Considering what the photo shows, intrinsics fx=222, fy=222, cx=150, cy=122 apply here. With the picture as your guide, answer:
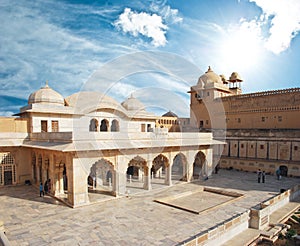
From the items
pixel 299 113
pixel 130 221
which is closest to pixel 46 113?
pixel 130 221

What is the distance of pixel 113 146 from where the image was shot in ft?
45.1

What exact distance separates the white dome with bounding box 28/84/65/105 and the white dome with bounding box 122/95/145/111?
7921 millimetres

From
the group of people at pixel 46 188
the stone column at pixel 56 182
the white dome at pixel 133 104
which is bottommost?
the group of people at pixel 46 188

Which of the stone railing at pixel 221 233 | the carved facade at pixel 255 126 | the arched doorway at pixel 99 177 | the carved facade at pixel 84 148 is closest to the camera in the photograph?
the stone railing at pixel 221 233

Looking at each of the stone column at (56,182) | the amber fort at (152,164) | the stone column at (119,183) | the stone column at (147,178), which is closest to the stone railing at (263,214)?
the amber fort at (152,164)

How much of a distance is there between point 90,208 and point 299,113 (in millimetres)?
23083

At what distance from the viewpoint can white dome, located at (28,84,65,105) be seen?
20.2 m

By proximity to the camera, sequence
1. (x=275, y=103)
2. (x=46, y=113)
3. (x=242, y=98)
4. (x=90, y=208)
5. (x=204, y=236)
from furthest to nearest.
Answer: (x=242, y=98)
(x=275, y=103)
(x=46, y=113)
(x=90, y=208)
(x=204, y=236)

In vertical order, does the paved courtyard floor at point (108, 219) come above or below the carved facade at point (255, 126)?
below

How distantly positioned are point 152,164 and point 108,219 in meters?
9.49

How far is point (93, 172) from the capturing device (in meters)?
17.9

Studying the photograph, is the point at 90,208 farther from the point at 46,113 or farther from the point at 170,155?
the point at 46,113

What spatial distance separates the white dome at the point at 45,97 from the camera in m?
20.2

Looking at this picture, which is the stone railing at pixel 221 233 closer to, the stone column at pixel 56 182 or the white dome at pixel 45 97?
the stone column at pixel 56 182
